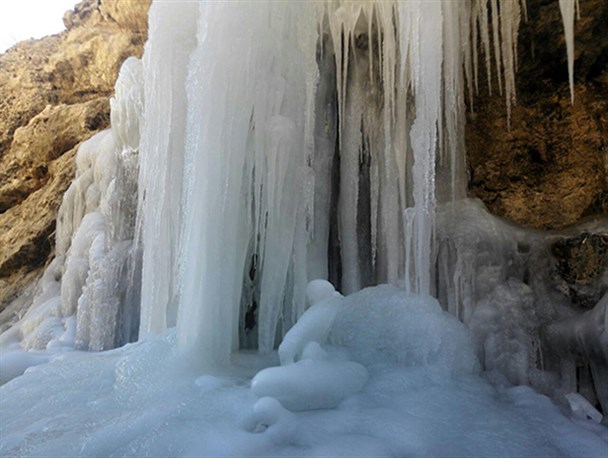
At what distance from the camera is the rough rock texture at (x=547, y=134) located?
3869 millimetres

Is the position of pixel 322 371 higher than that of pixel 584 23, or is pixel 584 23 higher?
pixel 584 23

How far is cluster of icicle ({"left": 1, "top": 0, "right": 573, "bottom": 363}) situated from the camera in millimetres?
3434

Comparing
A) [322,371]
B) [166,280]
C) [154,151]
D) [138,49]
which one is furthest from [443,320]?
[138,49]

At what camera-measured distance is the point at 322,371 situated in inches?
104

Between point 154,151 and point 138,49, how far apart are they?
239 inches

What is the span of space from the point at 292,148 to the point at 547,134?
234 centimetres

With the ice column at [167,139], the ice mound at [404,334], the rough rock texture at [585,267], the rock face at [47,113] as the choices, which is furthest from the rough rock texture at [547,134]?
the rock face at [47,113]

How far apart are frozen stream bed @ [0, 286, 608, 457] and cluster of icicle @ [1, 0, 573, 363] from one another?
470 mm

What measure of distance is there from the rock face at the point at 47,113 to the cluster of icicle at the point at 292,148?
12.1ft

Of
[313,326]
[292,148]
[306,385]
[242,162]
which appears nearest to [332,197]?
[292,148]

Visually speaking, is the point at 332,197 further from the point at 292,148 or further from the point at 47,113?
the point at 47,113

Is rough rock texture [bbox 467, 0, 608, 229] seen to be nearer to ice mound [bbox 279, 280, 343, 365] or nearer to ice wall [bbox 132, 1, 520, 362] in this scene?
ice wall [bbox 132, 1, 520, 362]

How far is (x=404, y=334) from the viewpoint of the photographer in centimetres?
316

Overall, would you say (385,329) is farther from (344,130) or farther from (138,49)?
(138,49)
